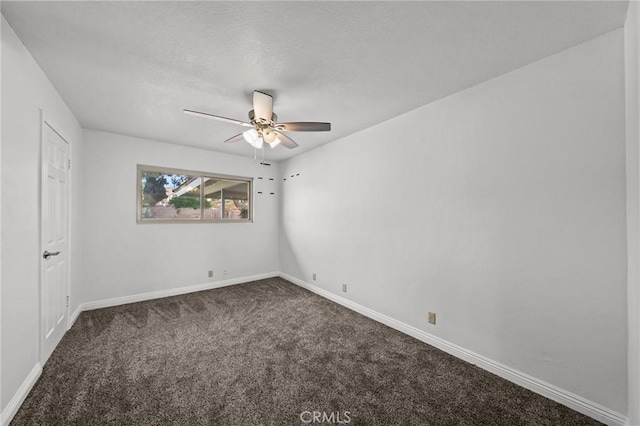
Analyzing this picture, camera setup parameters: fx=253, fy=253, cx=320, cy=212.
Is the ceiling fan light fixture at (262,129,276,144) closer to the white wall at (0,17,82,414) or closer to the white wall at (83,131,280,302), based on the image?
the white wall at (0,17,82,414)

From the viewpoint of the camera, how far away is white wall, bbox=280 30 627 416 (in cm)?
162

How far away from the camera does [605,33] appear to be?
161 cm

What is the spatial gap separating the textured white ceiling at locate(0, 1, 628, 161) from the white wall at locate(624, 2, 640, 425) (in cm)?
22

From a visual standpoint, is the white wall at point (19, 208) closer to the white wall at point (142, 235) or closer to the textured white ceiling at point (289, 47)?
the textured white ceiling at point (289, 47)

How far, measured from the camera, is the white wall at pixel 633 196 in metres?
1.36

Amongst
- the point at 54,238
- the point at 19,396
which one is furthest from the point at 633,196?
the point at 54,238

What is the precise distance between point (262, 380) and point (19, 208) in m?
2.09

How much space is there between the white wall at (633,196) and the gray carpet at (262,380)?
0.50 m

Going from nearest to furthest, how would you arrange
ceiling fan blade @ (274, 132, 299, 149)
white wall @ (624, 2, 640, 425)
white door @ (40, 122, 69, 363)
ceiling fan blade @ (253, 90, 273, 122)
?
white wall @ (624, 2, 640, 425) < white door @ (40, 122, 69, 363) < ceiling fan blade @ (253, 90, 273, 122) < ceiling fan blade @ (274, 132, 299, 149)

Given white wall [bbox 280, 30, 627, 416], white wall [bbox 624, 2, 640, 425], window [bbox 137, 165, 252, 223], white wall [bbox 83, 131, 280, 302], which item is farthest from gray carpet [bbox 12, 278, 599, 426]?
window [bbox 137, 165, 252, 223]

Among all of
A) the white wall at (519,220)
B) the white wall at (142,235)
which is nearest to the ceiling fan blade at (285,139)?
the white wall at (519,220)

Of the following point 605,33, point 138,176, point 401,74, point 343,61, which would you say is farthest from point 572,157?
point 138,176

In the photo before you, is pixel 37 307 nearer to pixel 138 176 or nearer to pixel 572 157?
pixel 138 176

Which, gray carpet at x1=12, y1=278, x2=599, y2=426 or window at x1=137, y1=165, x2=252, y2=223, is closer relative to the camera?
gray carpet at x1=12, y1=278, x2=599, y2=426
